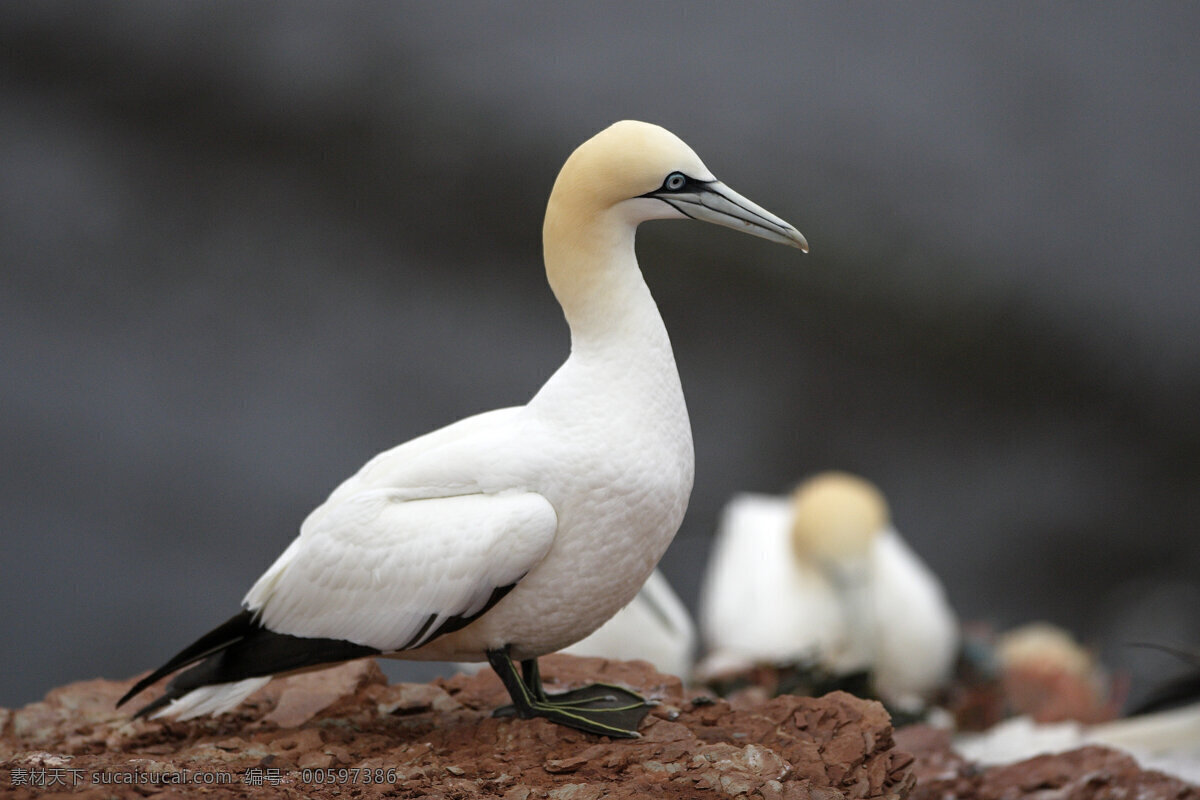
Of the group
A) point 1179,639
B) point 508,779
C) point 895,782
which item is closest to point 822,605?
point 895,782

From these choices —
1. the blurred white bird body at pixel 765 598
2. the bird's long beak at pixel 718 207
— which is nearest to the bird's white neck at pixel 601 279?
the bird's long beak at pixel 718 207

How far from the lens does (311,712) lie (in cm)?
337

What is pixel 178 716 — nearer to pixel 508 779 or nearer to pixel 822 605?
pixel 508 779

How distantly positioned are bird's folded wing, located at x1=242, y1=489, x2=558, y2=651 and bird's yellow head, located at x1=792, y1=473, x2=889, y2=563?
2947 mm

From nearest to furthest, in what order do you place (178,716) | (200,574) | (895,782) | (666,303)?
(895,782) → (178,716) → (200,574) → (666,303)

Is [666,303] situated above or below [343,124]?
below

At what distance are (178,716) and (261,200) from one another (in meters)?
5.31

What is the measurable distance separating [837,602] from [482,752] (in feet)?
9.56

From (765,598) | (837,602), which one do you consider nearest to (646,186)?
(837,602)

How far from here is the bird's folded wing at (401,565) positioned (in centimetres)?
282

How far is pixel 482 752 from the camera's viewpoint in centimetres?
296

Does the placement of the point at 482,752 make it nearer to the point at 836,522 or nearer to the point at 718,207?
the point at 718,207

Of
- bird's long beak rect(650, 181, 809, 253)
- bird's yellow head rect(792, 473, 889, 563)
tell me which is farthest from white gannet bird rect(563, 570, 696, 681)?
bird's long beak rect(650, 181, 809, 253)

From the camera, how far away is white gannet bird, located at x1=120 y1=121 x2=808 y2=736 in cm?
287
